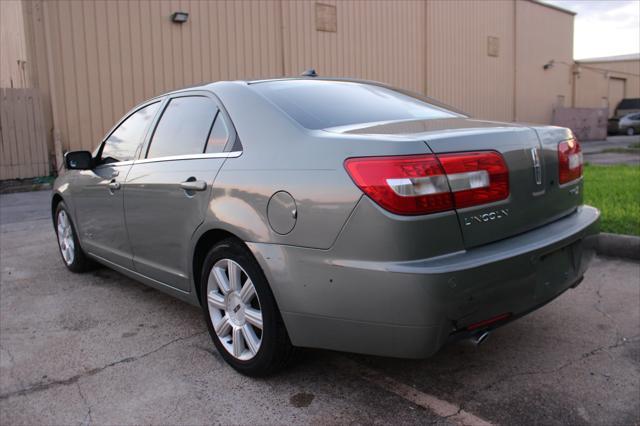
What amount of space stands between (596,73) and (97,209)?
31441 millimetres

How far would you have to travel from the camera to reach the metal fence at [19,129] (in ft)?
37.9

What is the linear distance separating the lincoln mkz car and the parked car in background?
1205 inches

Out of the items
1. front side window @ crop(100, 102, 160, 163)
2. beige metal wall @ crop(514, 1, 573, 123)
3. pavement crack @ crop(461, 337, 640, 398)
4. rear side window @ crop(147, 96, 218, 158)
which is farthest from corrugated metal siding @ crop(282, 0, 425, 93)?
pavement crack @ crop(461, 337, 640, 398)

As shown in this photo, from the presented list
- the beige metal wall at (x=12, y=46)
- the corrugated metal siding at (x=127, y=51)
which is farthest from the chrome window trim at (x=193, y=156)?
the beige metal wall at (x=12, y=46)

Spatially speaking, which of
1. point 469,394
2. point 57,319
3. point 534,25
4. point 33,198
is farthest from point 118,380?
point 534,25

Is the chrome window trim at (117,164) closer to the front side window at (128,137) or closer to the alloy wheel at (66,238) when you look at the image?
the front side window at (128,137)

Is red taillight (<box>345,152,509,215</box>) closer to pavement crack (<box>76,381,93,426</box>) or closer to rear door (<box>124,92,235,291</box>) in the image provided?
rear door (<box>124,92,235,291</box>)

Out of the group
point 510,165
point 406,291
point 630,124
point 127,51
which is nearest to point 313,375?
point 406,291

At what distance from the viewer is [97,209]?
430cm

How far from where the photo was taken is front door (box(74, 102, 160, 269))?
155 inches

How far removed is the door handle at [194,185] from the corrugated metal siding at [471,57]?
55.5 feet

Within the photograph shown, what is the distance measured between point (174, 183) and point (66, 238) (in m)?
2.35

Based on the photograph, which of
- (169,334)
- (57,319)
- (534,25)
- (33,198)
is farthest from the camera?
(534,25)

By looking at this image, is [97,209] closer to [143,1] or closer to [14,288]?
[14,288]
